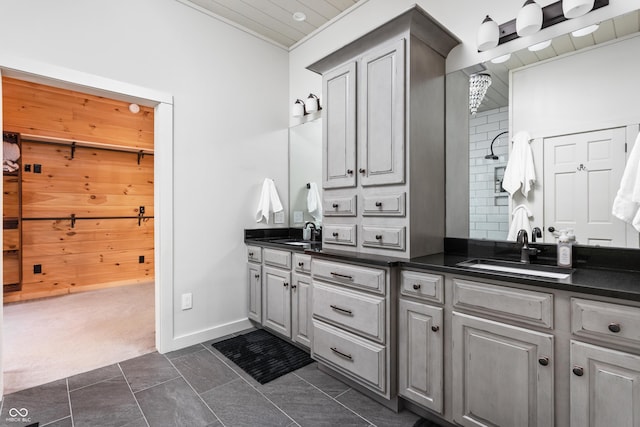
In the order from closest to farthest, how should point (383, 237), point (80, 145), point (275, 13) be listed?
1. point (383, 237)
2. point (275, 13)
3. point (80, 145)

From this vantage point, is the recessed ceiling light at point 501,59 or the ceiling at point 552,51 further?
the recessed ceiling light at point 501,59

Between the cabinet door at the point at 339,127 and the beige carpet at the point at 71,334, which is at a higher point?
the cabinet door at the point at 339,127

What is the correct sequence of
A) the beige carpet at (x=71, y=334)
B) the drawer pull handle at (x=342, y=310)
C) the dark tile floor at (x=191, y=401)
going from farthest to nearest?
the beige carpet at (x=71, y=334) → the drawer pull handle at (x=342, y=310) → the dark tile floor at (x=191, y=401)

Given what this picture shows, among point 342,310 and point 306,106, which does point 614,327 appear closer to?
point 342,310

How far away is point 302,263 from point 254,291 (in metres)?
0.80

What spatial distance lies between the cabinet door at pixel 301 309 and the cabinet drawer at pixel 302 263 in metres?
0.05

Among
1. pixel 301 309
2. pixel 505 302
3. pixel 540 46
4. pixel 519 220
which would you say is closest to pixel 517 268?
pixel 519 220

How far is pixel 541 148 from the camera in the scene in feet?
6.12

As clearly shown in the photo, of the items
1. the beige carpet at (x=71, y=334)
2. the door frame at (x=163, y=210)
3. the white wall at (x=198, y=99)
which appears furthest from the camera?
the door frame at (x=163, y=210)

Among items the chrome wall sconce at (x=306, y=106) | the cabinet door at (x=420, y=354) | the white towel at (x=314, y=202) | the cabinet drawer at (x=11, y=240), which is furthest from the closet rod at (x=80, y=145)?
the cabinet door at (x=420, y=354)

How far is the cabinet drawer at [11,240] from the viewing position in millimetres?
4023

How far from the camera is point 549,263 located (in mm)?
1744

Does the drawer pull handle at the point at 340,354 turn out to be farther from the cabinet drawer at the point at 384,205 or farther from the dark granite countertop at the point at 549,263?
the cabinet drawer at the point at 384,205

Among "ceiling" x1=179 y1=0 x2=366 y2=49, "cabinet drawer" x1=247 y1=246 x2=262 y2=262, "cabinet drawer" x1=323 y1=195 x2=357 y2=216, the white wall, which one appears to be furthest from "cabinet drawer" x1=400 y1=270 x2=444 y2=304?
"ceiling" x1=179 y1=0 x2=366 y2=49
